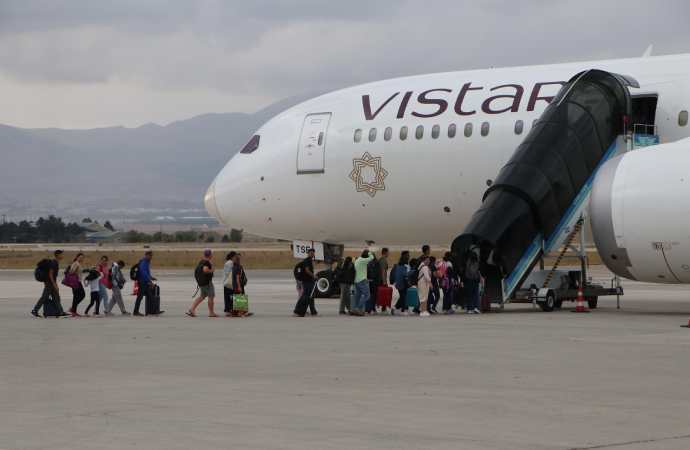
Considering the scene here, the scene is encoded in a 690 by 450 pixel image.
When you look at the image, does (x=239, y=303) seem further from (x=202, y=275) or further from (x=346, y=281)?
(x=346, y=281)

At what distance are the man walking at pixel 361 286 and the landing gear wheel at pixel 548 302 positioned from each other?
12.2ft

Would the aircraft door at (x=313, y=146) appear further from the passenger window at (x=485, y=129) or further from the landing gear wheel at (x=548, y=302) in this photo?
the landing gear wheel at (x=548, y=302)

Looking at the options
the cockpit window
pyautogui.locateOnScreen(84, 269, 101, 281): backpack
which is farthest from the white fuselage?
pyautogui.locateOnScreen(84, 269, 101, 281): backpack

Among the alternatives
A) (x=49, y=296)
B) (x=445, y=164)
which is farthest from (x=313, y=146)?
(x=49, y=296)

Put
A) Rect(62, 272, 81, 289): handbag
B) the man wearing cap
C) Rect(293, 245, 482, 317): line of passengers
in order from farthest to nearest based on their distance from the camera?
Rect(62, 272, 81, 289): handbag
the man wearing cap
Rect(293, 245, 482, 317): line of passengers

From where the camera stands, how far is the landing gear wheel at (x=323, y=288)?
3428 centimetres

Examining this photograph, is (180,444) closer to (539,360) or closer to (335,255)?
(539,360)

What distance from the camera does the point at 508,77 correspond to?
1193 inches

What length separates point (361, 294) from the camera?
27.3 m

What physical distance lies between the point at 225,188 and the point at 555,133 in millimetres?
10803

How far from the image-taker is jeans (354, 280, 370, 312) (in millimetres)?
27203

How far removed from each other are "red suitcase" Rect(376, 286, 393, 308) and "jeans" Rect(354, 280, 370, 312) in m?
0.62

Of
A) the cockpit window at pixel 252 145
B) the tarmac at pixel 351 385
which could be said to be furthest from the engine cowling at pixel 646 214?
the cockpit window at pixel 252 145

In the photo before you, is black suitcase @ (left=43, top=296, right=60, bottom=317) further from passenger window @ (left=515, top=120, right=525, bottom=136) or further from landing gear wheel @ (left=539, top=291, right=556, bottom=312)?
passenger window @ (left=515, top=120, right=525, bottom=136)
